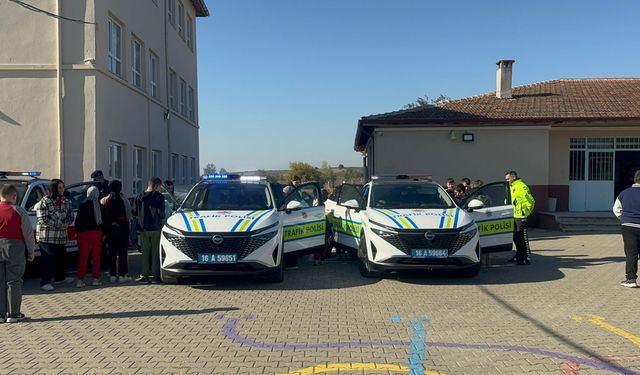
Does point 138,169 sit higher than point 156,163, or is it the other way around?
point 156,163

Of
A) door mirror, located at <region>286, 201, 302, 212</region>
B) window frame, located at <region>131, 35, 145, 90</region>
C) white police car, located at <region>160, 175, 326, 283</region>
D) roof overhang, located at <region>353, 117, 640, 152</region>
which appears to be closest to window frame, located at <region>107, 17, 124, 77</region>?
window frame, located at <region>131, 35, 145, 90</region>

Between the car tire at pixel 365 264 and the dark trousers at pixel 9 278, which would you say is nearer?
the dark trousers at pixel 9 278

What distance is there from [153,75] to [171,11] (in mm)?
4211

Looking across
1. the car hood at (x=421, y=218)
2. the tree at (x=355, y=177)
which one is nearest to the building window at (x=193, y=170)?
the tree at (x=355, y=177)

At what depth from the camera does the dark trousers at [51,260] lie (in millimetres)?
7992

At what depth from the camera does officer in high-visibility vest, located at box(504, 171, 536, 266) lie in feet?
33.9

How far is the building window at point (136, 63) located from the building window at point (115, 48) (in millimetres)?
1094

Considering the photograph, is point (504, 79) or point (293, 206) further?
point (504, 79)

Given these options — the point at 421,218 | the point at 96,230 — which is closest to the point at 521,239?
the point at 421,218

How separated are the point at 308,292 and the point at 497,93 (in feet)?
49.4

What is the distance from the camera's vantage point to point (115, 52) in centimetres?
1473

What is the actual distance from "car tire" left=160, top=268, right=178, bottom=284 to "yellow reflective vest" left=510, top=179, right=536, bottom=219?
21.5 feet

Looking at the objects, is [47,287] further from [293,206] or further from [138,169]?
[138,169]

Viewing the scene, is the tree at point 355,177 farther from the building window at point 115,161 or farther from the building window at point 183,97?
the building window at point 115,161
